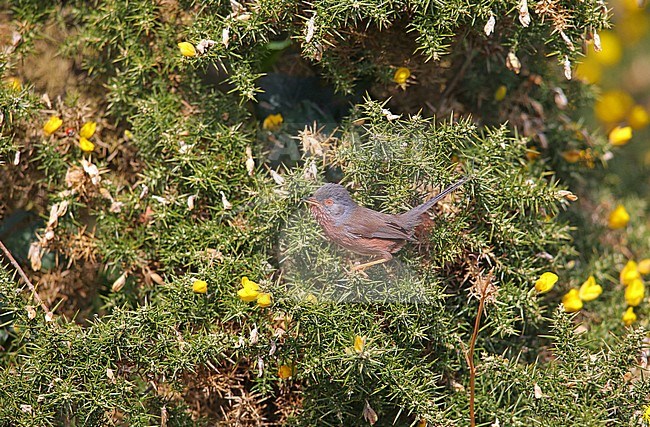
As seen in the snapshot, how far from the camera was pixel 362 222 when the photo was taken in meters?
1.79

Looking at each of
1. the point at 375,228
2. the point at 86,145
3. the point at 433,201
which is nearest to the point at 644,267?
the point at 433,201

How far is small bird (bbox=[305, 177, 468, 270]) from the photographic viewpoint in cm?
179

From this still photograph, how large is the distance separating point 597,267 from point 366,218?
99 centimetres

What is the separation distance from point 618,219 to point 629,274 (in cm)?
25

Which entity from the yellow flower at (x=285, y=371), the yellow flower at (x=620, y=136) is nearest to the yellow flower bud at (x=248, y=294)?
the yellow flower at (x=285, y=371)

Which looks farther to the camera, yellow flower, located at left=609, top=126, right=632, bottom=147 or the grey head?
yellow flower, located at left=609, top=126, right=632, bottom=147

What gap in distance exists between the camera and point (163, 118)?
206cm

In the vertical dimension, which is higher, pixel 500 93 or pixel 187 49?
pixel 187 49

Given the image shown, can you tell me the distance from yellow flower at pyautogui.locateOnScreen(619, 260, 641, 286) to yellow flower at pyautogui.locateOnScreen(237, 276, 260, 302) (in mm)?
1261

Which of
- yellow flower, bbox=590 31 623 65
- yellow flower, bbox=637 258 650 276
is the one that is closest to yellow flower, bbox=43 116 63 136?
yellow flower, bbox=637 258 650 276

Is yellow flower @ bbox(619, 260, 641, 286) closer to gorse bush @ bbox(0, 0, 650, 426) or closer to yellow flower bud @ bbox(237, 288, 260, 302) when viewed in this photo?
gorse bush @ bbox(0, 0, 650, 426)

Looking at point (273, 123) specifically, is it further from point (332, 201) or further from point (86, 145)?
point (86, 145)

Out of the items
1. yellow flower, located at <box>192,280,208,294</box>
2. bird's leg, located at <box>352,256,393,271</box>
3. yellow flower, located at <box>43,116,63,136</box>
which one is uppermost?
yellow flower, located at <box>43,116,63,136</box>

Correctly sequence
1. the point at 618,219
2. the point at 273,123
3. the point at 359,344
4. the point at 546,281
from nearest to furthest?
the point at 359,344 < the point at 546,281 < the point at 273,123 < the point at 618,219
